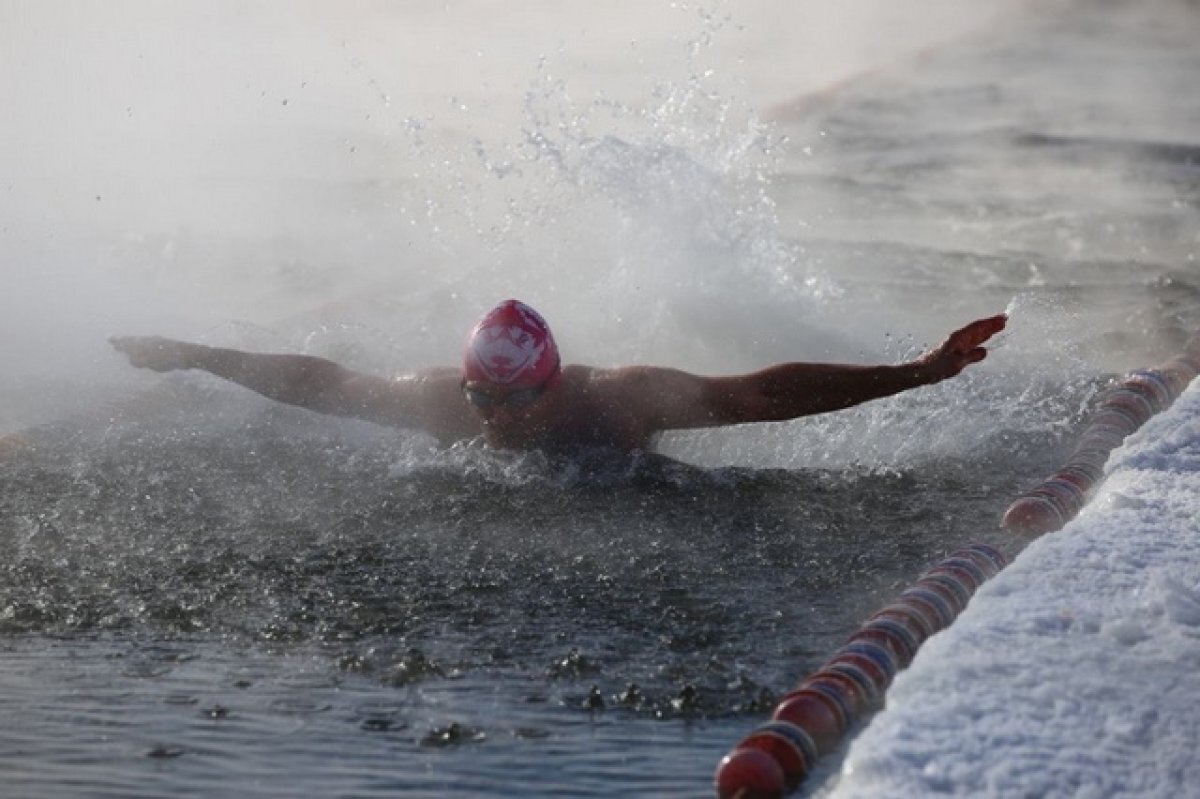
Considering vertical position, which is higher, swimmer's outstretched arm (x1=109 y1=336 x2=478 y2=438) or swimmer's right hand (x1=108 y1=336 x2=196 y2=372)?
swimmer's right hand (x1=108 y1=336 x2=196 y2=372)

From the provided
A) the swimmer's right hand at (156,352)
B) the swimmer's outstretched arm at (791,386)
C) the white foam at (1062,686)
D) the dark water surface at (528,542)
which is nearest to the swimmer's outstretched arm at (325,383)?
the swimmer's right hand at (156,352)

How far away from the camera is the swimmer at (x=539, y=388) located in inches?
203

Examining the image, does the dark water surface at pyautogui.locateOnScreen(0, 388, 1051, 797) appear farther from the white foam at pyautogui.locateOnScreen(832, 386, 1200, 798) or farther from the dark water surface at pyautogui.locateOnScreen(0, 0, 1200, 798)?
the white foam at pyautogui.locateOnScreen(832, 386, 1200, 798)

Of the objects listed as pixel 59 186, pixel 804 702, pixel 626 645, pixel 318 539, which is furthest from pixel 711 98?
pixel 59 186

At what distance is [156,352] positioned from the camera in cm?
639

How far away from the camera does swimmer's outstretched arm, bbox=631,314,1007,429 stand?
4746 millimetres

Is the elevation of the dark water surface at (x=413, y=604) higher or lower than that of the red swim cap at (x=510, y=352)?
lower

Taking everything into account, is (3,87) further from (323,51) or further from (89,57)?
(323,51)

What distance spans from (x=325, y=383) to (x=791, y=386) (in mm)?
2137

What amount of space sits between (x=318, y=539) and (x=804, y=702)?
7.73ft

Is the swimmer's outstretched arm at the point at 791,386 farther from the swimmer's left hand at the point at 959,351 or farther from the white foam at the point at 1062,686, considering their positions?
the white foam at the point at 1062,686

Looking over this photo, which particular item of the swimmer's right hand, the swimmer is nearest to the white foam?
the swimmer

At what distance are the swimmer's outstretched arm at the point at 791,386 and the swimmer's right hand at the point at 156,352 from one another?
1.96 m

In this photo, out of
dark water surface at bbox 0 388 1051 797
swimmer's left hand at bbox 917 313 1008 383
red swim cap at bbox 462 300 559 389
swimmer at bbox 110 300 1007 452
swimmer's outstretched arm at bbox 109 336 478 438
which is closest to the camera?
dark water surface at bbox 0 388 1051 797
